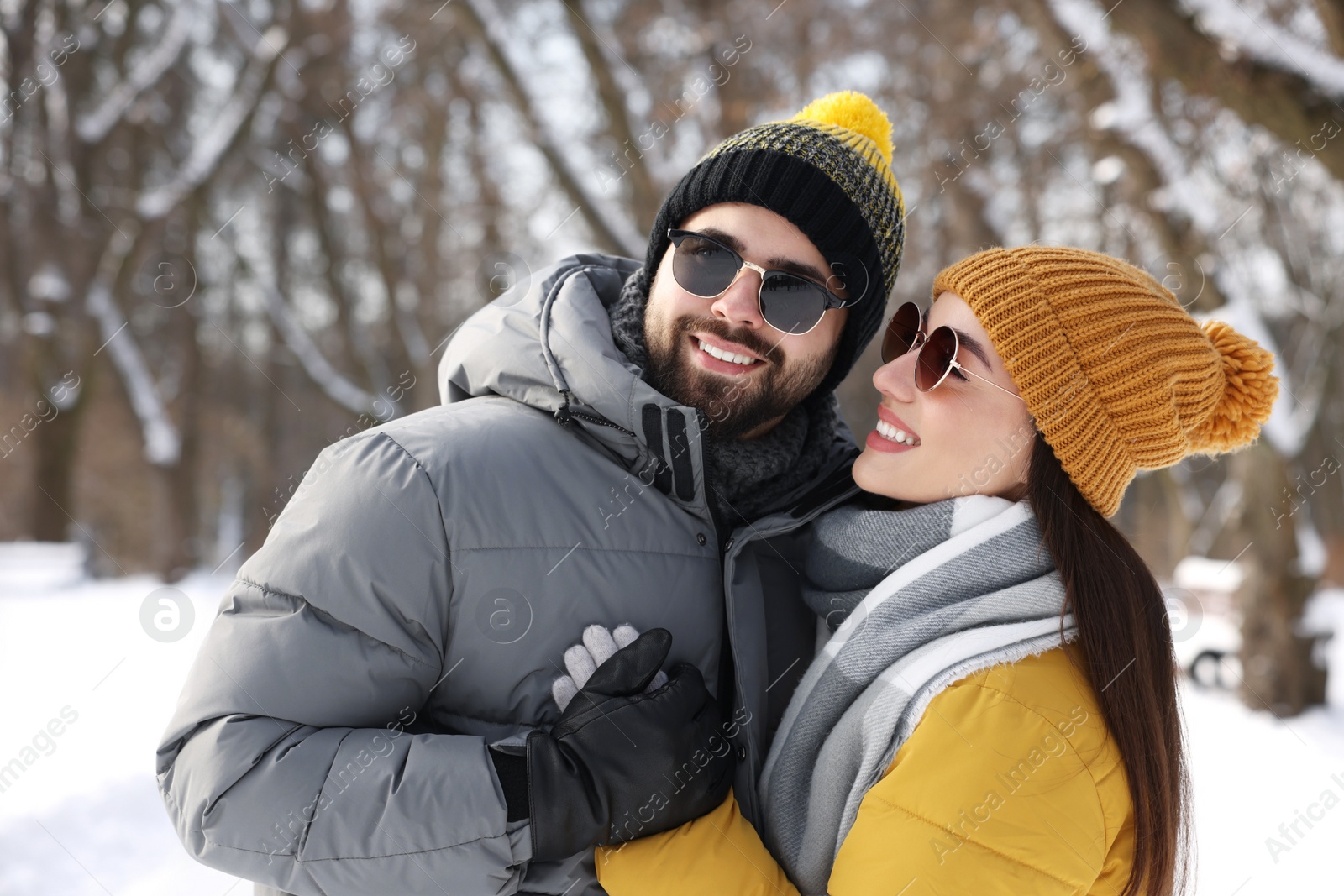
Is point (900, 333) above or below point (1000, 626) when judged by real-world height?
above

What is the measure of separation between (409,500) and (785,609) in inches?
37.4

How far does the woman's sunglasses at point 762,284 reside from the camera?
2.20 m

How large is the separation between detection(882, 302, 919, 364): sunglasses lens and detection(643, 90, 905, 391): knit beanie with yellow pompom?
0.19 meters

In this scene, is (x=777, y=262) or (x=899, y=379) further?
(x=777, y=262)

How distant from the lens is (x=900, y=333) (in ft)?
7.30

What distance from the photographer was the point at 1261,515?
6.65 metres

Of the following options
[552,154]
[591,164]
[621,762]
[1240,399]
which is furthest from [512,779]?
[591,164]

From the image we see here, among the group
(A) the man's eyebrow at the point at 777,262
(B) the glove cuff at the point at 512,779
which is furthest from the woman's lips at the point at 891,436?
(B) the glove cuff at the point at 512,779

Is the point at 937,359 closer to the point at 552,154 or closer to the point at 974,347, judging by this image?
the point at 974,347

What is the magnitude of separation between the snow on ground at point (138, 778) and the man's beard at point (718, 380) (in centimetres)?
264

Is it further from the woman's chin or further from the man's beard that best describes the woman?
the man's beard

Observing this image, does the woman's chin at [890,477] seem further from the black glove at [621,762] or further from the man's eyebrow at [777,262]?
the black glove at [621,762]

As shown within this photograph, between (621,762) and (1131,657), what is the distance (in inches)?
39.6

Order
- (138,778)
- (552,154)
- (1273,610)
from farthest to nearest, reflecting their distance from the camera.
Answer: (1273,610), (552,154), (138,778)
